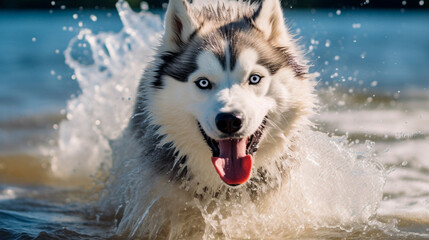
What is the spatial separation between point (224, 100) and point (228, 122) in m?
0.13

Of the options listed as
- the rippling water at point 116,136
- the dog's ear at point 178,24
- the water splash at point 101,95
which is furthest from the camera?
the water splash at point 101,95

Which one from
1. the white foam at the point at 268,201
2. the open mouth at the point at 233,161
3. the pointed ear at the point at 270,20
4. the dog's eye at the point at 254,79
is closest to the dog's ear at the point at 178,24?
the pointed ear at the point at 270,20

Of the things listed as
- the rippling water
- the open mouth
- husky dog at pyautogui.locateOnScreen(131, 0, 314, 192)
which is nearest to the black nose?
husky dog at pyautogui.locateOnScreen(131, 0, 314, 192)

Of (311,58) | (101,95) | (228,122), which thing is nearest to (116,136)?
(101,95)

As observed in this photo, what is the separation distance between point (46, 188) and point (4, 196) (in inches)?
20.7

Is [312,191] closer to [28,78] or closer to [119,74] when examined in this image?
[119,74]

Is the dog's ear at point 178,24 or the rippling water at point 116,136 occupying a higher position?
the dog's ear at point 178,24

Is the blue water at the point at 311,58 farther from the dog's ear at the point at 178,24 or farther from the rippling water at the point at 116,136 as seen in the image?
the dog's ear at the point at 178,24

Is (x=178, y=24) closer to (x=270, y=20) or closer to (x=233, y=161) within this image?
(x=270, y=20)

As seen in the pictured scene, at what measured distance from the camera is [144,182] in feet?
12.7

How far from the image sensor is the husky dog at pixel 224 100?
330 centimetres

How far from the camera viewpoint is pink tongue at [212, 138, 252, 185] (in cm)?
337

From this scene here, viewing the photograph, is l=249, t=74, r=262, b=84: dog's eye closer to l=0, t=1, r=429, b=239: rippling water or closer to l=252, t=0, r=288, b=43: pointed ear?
l=252, t=0, r=288, b=43: pointed ear

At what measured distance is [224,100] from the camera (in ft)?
10.4
